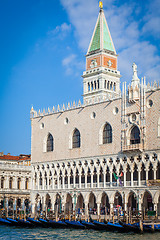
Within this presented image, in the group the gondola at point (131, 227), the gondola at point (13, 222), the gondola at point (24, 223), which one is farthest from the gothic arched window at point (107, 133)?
the gondola at point (131, 227)

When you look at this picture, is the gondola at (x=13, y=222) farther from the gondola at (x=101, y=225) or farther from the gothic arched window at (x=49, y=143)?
the gothic arched window at (x=49, y=143)

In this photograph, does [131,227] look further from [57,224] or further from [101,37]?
[101,37]

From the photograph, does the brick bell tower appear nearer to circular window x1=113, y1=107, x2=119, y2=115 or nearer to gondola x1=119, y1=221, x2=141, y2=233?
circular window x1=113, y1=107, x2=119, y2=115

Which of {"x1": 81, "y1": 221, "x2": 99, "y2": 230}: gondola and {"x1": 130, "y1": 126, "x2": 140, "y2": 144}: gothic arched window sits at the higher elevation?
{"x1": 130, "y1": 126, "x2": 140, "y2": 144}: gothic arched window

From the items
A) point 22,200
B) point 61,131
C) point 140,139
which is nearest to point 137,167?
point 140,139

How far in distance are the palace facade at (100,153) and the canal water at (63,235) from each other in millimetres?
3818

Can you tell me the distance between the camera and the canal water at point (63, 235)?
25703 millimetres

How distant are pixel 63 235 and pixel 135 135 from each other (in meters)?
10.9

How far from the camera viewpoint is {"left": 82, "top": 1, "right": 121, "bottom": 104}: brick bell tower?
175ft

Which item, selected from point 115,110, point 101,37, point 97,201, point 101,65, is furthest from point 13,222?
point 101,37

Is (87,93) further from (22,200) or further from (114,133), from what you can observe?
(114,133)

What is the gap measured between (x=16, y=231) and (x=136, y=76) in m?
14.8

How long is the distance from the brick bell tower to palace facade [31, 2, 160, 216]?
11542 millimetres

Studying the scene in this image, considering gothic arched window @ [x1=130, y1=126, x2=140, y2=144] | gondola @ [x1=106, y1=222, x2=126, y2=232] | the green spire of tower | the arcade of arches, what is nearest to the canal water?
gondola @ [x1=106, y1=222, x2=126, y2=232]
